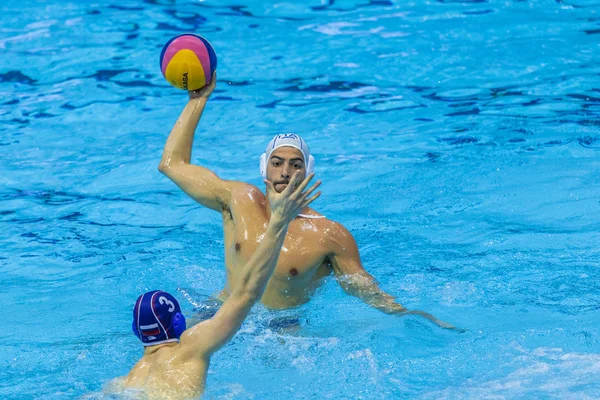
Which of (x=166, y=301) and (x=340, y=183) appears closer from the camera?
(x=166, y=301)

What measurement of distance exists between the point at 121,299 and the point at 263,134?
3.42 metres

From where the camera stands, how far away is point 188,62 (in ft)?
19.0

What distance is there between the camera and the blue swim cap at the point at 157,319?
4.45 meters

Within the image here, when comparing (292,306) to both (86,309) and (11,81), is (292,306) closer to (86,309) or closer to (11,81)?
(86,309)

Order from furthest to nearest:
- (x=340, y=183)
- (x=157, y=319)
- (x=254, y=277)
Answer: (x=340, y=183)
(x=157, y=319)
(x=254, y=277)

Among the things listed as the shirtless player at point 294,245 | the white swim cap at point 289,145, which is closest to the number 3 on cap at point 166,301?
the shirtless player at point 294,245

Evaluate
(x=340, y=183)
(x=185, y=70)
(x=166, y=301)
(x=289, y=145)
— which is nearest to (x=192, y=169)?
(x=185, y=70)

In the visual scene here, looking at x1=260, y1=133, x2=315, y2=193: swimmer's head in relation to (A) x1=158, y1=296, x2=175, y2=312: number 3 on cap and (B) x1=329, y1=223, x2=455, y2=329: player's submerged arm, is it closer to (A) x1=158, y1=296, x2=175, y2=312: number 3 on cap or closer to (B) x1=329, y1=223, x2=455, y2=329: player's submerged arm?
(B) x1=329, y1=223, x2=455, y2=329: player's submerged arm

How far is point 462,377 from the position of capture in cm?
521

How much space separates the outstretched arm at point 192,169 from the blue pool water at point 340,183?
0.80m

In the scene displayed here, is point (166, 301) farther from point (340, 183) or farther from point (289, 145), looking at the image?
point (340, 183)

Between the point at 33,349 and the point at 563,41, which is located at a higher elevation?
the point at 563,41

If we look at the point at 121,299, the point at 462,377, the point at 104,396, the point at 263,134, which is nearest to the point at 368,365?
the point at 462,377

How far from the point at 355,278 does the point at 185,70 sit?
177 centimetres
